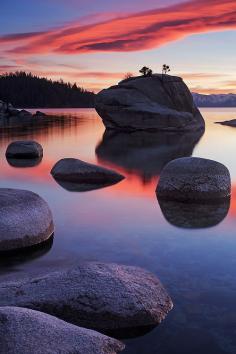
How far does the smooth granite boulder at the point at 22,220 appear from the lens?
34.1ft

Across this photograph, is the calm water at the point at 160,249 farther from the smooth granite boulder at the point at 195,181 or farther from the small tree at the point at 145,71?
the small tree at the point at 145,71

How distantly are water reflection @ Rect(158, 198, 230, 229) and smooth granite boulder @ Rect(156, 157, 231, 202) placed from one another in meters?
0.34

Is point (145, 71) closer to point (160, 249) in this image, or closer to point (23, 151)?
point (23, 151)

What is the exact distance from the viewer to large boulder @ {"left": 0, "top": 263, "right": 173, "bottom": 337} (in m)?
7.08

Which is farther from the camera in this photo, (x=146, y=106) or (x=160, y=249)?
(x=146, y=106)

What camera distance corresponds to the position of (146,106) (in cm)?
5562

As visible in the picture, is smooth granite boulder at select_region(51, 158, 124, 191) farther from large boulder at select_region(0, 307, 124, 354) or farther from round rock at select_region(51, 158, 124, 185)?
large boulder at select_region(0, 307, 124, 354)

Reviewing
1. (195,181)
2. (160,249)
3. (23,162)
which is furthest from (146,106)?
(160,249)

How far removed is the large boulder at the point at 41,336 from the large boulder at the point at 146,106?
49.1m

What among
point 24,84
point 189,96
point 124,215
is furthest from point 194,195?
point 24,84

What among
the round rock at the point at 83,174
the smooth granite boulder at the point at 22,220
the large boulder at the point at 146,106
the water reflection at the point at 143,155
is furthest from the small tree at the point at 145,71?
the smooth granite boulder at the point at 22,220

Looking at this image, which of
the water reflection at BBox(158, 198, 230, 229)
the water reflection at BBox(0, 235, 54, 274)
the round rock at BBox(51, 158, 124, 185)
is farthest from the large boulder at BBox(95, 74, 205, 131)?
the water reflection at BBox(0, 235, 54, 274)

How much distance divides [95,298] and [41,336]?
65.4 inches

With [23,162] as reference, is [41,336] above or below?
above
